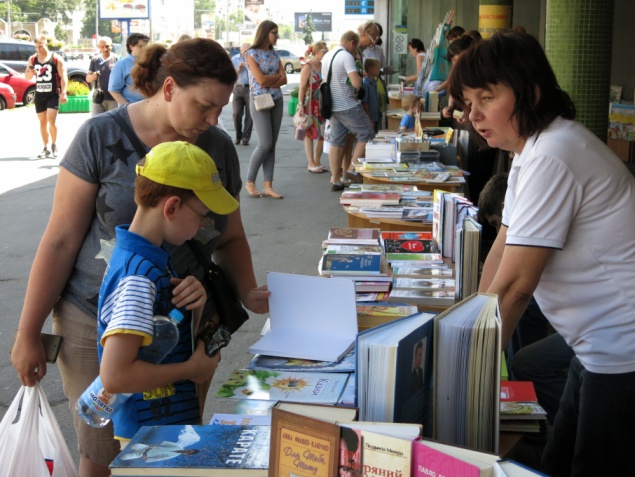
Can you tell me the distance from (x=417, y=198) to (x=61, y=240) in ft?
9.78

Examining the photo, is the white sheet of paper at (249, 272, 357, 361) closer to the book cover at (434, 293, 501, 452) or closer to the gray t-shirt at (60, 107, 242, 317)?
the gray t-shirt at (60, 107, 242, 317)

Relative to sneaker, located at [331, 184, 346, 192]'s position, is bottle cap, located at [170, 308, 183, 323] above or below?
above

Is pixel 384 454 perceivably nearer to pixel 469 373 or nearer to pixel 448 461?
pixel 448 461

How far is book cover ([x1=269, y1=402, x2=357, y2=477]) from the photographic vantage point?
1473 mm

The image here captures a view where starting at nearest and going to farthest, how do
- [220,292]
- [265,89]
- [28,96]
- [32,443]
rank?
[32,443]
[220,292]
[265,89]
[28,96]

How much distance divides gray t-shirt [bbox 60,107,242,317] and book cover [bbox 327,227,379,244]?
1.47m

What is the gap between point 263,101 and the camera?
27.6ft

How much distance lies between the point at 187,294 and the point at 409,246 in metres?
2.03

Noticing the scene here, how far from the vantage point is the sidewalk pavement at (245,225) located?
4441 mm

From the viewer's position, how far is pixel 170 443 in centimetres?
171

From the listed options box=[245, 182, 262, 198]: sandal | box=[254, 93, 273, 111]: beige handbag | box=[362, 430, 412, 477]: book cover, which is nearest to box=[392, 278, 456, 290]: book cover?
box=[362, 430, 412, 477]: book cover

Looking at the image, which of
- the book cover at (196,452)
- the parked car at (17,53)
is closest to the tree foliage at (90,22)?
the parked car at (17,53)

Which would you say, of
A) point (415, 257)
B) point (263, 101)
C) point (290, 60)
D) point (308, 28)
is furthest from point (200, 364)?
point (308, 28)

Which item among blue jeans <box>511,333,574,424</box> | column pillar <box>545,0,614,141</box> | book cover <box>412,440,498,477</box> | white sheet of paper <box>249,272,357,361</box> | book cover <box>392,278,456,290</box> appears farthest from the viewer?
column pillar <box>545,0,614,141</box>
